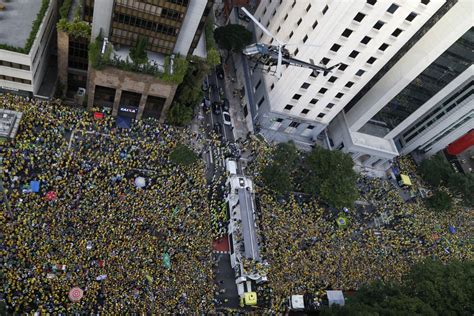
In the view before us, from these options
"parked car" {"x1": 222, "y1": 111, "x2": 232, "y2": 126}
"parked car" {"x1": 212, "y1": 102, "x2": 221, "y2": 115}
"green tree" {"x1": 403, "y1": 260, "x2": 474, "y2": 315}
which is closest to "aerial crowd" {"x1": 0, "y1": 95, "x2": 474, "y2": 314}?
"parked car" {"x1": 222, "y1": 111, "x2": 232, "y2": 126}

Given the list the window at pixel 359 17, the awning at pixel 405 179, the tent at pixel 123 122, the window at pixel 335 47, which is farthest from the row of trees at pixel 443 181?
the tent at pixel 123 122

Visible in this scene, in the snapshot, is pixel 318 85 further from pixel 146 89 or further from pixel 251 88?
pixel 146 89

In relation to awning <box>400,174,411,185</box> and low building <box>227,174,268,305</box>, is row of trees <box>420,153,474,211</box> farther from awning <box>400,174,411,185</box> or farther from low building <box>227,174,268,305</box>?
low building <box>227,174,268,305</box>

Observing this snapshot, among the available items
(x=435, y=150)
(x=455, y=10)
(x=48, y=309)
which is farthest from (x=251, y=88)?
(x=48, y=309)

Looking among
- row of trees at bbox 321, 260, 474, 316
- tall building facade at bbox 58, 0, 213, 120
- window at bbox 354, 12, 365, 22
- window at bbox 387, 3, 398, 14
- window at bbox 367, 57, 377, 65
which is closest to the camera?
row of trees at bbox 321, 260, 474, 316

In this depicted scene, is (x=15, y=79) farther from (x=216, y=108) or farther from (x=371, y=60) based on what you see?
(x=371, y=60)

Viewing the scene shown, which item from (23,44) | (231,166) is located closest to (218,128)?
(231,166)

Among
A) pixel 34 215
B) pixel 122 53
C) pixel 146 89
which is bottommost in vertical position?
pixel 34 215
